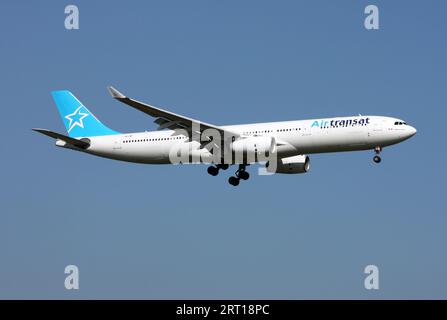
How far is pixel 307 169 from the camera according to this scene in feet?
175

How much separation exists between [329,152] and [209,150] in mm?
7421

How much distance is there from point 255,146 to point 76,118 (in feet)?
52.1

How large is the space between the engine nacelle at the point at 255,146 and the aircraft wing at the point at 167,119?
664mm

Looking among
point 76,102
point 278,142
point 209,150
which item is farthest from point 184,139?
point 76,102

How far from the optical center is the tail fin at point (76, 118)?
56562 millimetres

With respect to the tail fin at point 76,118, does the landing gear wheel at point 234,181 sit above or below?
below

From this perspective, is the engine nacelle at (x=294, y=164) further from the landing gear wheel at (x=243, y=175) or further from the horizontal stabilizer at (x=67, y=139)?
the horizontal stabilizer at (x=67, y=139)

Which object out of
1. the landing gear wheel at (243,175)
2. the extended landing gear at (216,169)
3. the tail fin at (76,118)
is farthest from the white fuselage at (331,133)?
the tail fin at (76,118)

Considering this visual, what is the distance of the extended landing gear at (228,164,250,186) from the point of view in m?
52.8

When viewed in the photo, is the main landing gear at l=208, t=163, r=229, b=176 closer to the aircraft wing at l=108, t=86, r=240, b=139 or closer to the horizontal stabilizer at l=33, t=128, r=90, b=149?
the aircraft wing at l=108, t=86, r=240, b=139

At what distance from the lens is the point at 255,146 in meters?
48.4

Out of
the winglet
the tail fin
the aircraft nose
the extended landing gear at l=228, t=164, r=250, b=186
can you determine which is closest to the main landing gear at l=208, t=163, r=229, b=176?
the extended landing gear at l=228, t=164, r=250, b=186

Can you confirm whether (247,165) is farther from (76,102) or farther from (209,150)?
(76,102)
